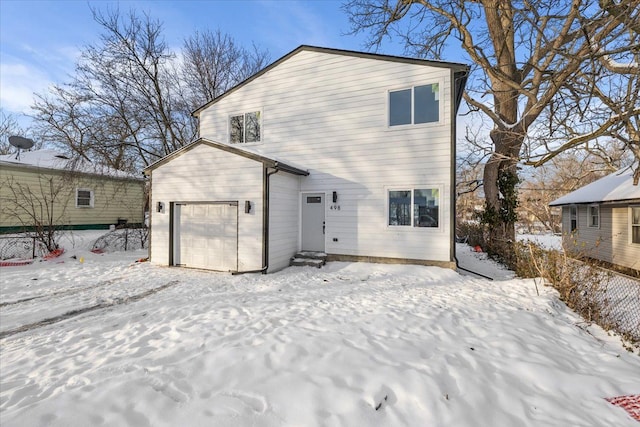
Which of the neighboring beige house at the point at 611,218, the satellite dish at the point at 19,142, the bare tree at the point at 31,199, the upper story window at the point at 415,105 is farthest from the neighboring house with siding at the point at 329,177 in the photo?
the satellite dish at the point at 19,142

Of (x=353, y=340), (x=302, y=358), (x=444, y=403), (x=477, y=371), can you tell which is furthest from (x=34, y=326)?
(x=477, y=371)

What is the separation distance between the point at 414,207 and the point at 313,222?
339 centimetres

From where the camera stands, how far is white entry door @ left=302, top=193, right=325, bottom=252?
9.73 m

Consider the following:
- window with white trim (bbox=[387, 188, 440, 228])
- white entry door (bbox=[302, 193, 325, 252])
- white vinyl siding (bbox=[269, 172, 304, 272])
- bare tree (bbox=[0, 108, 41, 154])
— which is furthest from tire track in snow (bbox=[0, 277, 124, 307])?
bare tree (bbox=[0, 108, 41, 154])

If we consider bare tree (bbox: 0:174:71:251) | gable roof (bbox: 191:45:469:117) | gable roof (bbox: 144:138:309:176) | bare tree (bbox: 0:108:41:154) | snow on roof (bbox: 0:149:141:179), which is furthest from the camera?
bare tree (bbox: 0:108:41:154)

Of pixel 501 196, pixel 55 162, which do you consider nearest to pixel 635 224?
pixel 501 196

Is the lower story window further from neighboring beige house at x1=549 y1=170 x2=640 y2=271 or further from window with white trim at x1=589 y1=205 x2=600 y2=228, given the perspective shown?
window with white trim at x1=589 y1=205 x2=600 y2=228

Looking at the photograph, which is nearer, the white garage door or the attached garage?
the attached garage

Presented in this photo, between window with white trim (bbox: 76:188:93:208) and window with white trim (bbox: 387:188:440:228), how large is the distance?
60.0ft

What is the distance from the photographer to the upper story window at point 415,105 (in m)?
8.59

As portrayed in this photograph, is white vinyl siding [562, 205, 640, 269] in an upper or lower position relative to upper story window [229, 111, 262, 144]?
lower

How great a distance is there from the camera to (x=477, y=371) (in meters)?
3.03

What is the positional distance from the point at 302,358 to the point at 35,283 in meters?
7.81

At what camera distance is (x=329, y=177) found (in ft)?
31.5
